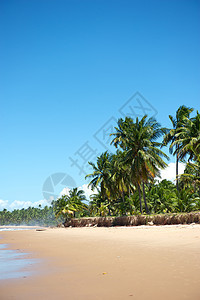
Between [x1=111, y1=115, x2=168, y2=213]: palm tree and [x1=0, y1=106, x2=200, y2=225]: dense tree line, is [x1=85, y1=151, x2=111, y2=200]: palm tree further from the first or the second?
[x1=111, y1=115, x2=168, y2=213]: palm tree

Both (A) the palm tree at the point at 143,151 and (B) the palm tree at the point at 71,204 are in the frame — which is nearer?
(A) the palm tree at the point at 143,151

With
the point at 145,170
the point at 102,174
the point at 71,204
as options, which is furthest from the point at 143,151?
the point at 71,204

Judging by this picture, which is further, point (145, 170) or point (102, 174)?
point (102, 174)

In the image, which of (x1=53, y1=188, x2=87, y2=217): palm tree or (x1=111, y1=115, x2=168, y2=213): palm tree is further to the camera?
(x1=53, y1=188, x2=87, y2=217): palm tree

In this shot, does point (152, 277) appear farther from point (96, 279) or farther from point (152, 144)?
point (152, 144)

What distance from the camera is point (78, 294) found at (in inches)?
133

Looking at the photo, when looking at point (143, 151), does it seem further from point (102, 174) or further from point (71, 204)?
point (71, 204)

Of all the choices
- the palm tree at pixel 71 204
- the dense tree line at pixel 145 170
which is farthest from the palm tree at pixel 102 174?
the palm tree at pixel 71 204

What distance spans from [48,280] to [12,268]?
4.73 ft

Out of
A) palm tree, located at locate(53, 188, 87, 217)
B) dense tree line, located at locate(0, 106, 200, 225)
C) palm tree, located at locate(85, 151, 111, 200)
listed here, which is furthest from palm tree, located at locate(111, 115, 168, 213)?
palm tree, located at locate(53, 188, 87, 217)

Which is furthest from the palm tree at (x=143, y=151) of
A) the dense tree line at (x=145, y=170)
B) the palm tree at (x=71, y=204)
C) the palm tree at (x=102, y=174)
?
the palm tree at (x=71, y=204)

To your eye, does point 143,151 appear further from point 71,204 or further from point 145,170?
point 71,204

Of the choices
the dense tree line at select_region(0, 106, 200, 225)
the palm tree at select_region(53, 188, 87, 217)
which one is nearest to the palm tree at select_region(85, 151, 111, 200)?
the dense tree line at select_region(0, 106, 200, 225)

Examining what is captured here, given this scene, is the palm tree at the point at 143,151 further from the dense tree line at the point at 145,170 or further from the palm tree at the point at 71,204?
the palm tree at the point at 71,204
